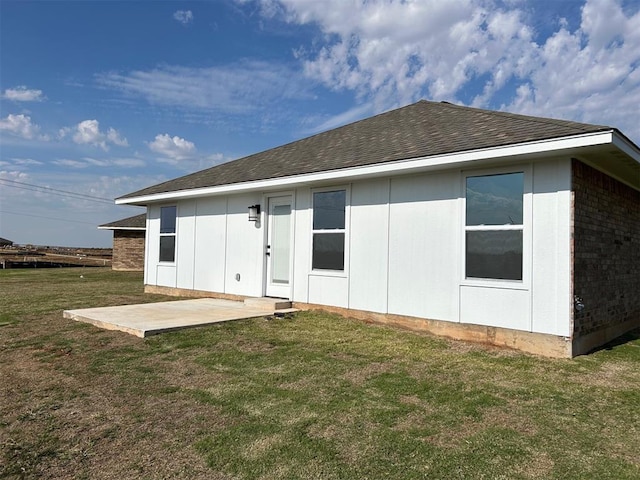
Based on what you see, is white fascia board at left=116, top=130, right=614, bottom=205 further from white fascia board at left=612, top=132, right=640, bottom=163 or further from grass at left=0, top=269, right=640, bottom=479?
grass at left=0, top=269, right=640, bottom=479

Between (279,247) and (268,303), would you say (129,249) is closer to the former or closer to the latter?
(279,247)

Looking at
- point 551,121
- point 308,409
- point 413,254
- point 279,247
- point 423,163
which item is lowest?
point 308,409

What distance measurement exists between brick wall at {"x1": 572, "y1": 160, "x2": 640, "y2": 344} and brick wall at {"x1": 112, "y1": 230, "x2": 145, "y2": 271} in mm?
23091

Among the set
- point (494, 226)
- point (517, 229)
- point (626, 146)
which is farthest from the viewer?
point (494, 226)

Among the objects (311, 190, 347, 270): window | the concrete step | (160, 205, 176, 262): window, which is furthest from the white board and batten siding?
(160, 205, 176, 262): window

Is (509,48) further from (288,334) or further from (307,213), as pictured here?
(288,334)

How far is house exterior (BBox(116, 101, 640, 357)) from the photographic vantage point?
585 centimetres

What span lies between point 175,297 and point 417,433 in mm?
9577

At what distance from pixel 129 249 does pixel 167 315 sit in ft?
62.9

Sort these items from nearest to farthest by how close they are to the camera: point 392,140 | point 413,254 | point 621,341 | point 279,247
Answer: point 621,341 → point 413,254 → point 392,140 → point 279,247

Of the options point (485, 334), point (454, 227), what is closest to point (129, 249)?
point (454, 227)

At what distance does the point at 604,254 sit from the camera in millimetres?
6785

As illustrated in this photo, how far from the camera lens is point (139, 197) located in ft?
41.4

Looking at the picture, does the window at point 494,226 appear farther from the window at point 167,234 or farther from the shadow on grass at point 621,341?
the window at point 167,234
